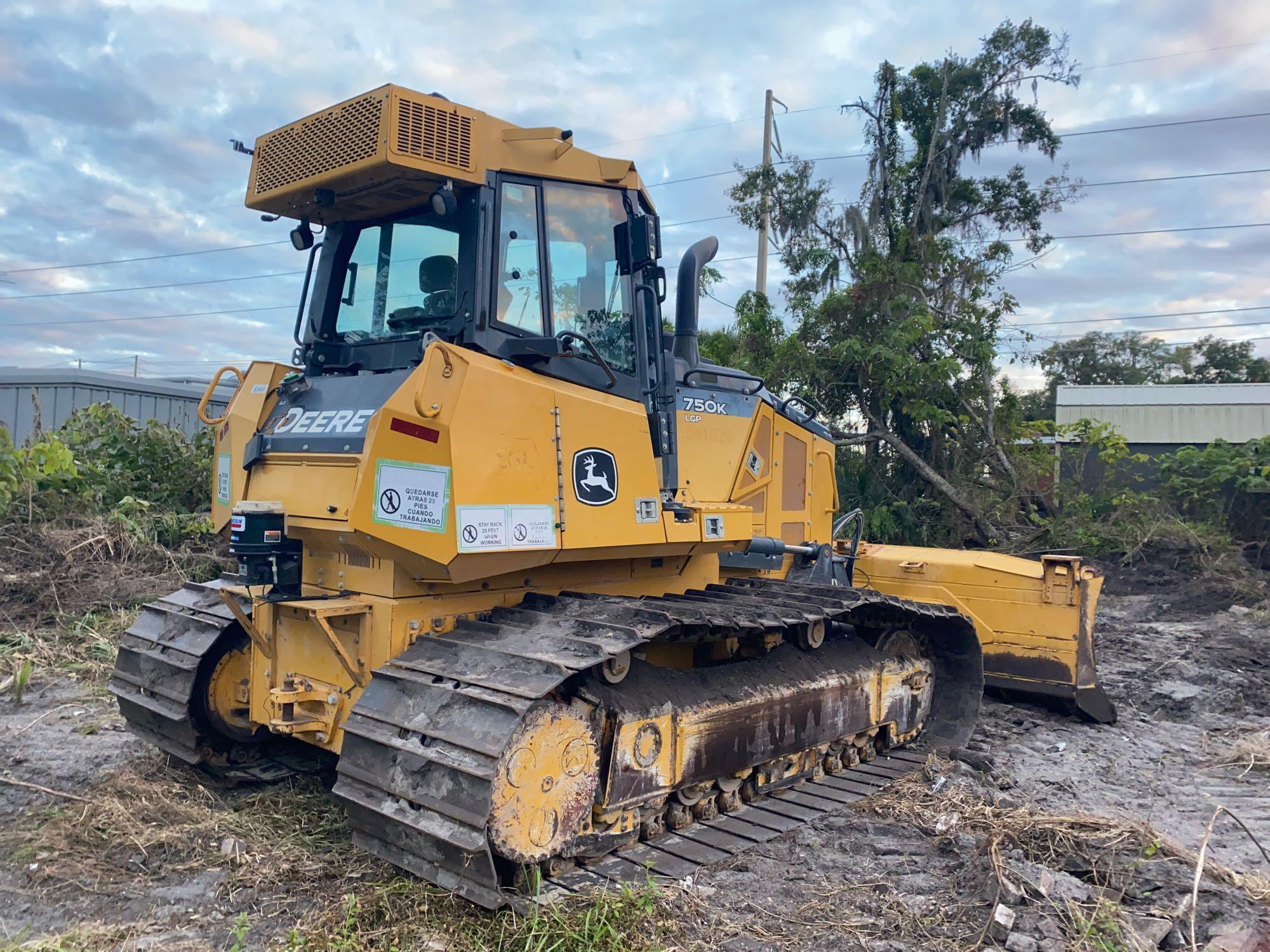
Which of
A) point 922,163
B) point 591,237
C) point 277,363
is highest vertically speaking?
point 922,163

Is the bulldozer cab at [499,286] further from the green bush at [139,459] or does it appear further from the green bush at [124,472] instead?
the green bush at [139,459]

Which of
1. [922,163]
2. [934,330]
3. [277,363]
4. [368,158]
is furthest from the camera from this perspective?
[922,163]

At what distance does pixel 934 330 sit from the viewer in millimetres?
14094

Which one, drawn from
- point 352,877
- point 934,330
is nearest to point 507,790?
point 352,877

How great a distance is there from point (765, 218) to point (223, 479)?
42.3ft

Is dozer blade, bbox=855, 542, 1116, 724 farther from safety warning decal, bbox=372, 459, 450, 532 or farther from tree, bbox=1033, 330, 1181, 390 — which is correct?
tree, bbox=1033, 330, 1181, 390

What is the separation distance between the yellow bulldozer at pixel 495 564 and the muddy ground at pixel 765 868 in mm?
259

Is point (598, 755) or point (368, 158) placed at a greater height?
point (368, 158)

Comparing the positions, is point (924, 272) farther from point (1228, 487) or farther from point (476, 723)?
point (476, 723)

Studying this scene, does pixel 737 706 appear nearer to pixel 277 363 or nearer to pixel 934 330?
pixel 277 363

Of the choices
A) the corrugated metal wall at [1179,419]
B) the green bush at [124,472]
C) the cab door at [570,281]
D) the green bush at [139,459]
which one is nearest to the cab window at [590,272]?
the cab door at [570,281]

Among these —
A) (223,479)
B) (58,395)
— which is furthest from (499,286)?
(58,395)

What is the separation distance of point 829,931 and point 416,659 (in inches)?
75.2

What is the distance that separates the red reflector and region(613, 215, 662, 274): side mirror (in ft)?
5.05
